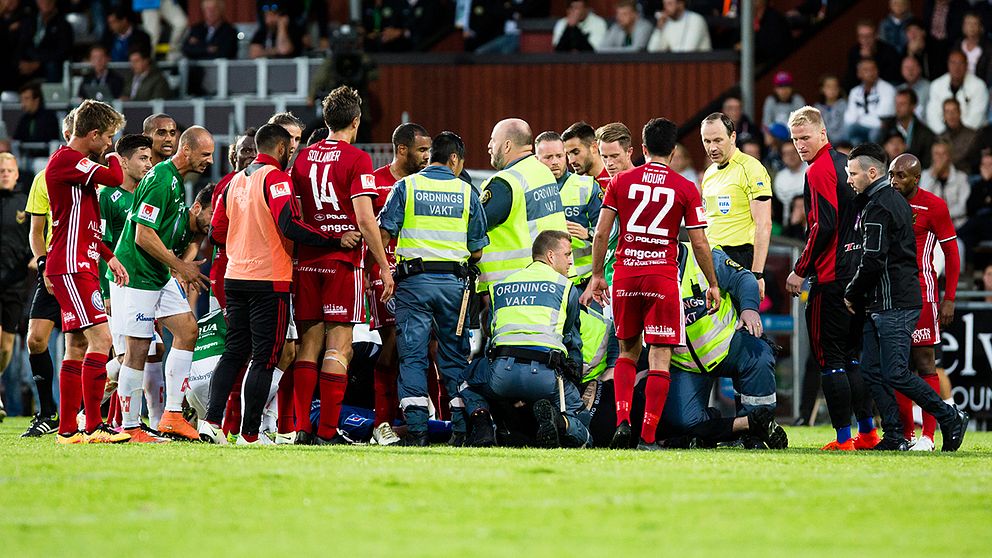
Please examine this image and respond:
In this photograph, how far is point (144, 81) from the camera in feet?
Answer: 62.3

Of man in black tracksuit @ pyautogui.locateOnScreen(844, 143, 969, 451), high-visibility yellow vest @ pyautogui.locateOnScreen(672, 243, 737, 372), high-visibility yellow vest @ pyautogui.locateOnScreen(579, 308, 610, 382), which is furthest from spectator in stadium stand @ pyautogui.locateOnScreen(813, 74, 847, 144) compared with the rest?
high-visibility yellow vest @ pyautogui.locateOnScreen(672, 243, 737, 372)

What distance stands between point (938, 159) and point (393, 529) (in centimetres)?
1231

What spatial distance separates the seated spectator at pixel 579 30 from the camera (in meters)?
18.9

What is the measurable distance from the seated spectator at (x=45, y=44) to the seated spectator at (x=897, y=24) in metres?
11.7

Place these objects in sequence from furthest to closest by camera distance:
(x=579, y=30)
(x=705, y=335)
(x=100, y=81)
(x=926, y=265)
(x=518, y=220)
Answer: (x=100, y=81) < (x=579, y=30) < (x=926, y=265) < (x=518, y=220) < (x=705, y=335)

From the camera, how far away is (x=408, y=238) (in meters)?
9.48

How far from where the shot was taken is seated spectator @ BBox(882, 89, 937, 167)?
1681 cm

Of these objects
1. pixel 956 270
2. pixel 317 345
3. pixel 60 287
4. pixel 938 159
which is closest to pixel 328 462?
pixel 317 345

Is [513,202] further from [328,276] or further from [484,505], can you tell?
[484,505]

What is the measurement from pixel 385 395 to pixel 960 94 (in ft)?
32.6

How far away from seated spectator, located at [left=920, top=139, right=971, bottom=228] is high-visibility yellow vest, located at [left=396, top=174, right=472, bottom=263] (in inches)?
328

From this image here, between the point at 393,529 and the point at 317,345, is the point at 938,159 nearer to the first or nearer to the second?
the point at 317,345

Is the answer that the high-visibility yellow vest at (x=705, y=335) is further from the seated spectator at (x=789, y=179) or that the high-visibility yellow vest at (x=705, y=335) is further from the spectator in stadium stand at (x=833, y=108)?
the spectator in stadium stand at (x=833, y=108)

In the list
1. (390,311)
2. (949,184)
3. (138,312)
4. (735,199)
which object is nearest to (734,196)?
(735,199)
